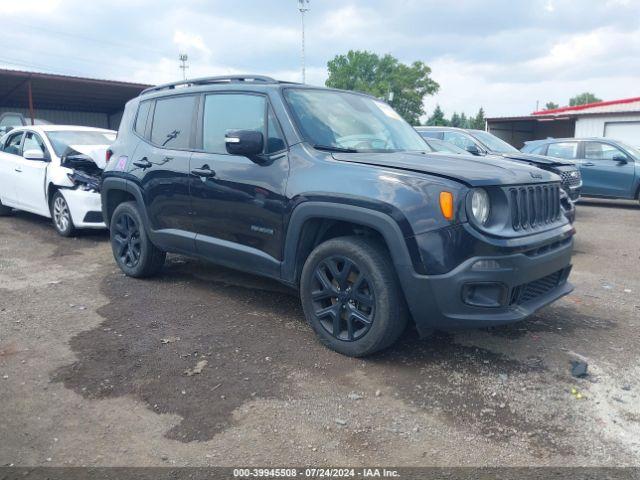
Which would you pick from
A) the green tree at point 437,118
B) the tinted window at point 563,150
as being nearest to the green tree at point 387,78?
the green tree at point 437,118

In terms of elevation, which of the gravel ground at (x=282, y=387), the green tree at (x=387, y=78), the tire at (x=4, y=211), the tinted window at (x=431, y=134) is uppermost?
the green tree at (x=387, y=78)

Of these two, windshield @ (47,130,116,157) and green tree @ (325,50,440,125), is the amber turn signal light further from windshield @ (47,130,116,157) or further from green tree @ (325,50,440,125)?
green tree @ (325,50,440,125)

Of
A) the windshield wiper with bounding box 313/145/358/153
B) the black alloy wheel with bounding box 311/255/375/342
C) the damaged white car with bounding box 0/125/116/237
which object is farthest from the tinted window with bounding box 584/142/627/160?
the black alloy wheel with bounding box 311/255/375/342

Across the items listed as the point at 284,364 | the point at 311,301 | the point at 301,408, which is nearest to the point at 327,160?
the point at 311,301

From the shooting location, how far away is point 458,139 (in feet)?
36.2

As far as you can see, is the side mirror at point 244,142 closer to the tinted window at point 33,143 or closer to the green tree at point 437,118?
the tinted window at point 33,143

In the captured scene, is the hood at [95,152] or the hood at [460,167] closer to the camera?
the hood at [460,167]

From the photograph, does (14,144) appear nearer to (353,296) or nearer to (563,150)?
(353,296)

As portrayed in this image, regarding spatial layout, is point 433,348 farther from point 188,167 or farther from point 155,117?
point 155,117

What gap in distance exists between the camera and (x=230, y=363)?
389 cm

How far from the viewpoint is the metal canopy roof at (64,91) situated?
23047 mm

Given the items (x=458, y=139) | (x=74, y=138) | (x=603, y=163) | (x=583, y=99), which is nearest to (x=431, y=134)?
(x=458, y=139)

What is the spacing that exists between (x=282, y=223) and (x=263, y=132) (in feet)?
2.57

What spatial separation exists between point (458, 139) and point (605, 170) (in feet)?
13.5
